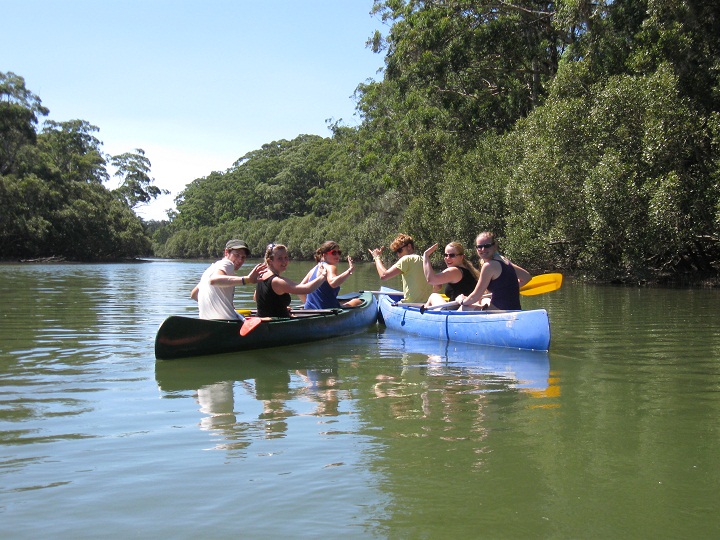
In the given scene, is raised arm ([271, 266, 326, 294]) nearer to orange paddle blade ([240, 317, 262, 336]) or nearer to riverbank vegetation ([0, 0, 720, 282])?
orange paddle blade ([240, 317, 262, 336])

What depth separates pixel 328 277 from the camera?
1049 cm

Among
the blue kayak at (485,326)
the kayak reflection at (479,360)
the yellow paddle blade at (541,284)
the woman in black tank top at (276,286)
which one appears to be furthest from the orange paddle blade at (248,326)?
the yellow paddle blade at (541,284)

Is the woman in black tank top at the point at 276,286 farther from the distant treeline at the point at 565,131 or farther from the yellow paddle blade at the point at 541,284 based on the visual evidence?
the distant treeline at the point at 565,131

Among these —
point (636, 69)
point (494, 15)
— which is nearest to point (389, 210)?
point (494, 15)

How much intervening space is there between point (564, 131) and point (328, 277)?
12962 millimetres

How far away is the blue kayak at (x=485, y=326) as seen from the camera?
8.75 m

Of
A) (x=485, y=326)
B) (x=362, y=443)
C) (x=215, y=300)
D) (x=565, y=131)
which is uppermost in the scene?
(x=565, y=131)

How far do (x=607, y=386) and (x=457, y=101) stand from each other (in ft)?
81.4

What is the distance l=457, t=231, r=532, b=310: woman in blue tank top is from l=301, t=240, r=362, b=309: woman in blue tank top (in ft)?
5.27

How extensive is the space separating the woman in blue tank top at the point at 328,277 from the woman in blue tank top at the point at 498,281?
1.61 meters

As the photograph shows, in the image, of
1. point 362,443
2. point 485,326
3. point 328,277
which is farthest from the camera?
point 328,277

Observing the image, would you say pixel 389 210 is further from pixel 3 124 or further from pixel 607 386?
pixel 607 386

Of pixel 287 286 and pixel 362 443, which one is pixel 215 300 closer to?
pixel 287 286

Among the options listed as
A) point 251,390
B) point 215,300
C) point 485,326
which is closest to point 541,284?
point 485,326
